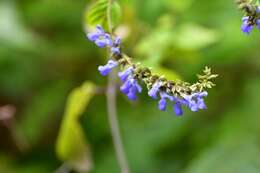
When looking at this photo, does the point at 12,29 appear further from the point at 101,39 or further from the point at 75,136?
the point at 101,39

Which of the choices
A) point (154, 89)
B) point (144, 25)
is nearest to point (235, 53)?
point (144, 25)

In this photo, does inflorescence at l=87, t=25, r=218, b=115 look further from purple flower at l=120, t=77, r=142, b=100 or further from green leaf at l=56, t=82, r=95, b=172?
green leaf at l=56, t=82, r=95, b=172

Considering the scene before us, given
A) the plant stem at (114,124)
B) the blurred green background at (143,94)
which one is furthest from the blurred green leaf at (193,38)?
the plant stem at (114,124)

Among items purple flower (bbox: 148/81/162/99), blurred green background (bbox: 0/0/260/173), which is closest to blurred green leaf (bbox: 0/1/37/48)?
blurred green background (bbox: 0/0/260/173)

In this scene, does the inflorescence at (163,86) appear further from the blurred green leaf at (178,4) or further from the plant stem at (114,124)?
the blurred green leaf at (178,4)

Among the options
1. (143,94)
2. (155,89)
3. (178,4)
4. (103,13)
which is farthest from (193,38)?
(155,89)
